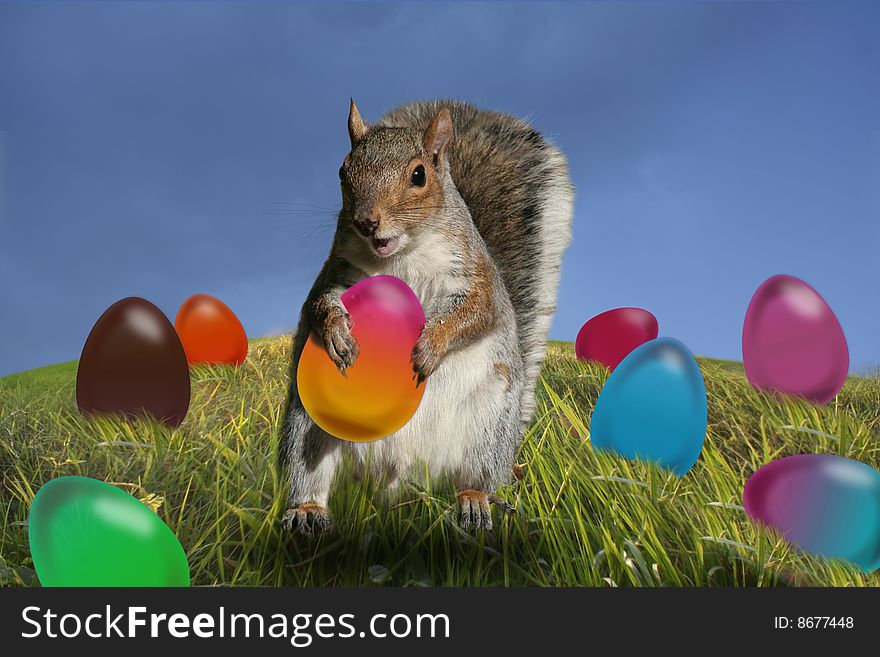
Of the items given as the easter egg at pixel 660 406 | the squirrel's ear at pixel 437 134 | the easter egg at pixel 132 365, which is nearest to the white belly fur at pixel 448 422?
the easter egg at pixel 660 406

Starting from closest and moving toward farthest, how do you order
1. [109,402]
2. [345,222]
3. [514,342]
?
[345,222] → [514,342] → [109,402]

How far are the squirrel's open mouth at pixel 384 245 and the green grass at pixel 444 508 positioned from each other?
0.58 m

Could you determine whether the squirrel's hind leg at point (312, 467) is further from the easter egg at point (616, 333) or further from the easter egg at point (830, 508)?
the easter egg at point (616, 333)

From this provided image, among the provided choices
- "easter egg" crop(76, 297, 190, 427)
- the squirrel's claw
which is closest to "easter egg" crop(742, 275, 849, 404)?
the squirrel's claw

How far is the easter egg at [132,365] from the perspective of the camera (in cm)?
230

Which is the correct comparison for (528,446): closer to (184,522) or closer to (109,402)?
(184,522)

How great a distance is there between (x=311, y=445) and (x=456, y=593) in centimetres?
56

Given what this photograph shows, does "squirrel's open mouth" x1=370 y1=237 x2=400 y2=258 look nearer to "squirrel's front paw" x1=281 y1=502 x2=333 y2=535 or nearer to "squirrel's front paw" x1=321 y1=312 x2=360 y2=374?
"squirrel's front paw" x1=321 y1=312 x2=360 y2=374

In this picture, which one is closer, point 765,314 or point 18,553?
point 18,553

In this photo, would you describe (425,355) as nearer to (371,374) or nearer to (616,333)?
(371,374)

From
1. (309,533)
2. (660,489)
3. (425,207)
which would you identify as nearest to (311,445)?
(309,533)

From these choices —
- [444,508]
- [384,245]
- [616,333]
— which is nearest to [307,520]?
[444,508]

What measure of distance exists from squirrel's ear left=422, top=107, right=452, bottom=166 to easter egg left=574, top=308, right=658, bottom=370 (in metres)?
1.66

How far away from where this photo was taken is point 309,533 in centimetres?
169
